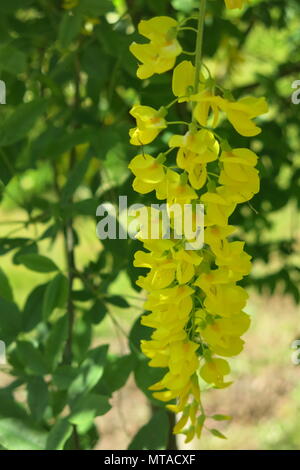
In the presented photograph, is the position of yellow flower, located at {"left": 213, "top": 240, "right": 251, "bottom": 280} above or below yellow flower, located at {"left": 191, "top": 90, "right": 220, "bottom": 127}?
below

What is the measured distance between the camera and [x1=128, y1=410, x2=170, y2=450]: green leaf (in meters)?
0.97

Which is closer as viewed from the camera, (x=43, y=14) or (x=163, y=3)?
(x=163, y=3)

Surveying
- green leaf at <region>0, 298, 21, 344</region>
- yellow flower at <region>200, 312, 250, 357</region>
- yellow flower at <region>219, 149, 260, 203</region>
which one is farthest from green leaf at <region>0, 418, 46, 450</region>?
yellow flower at <region>219, 149, 260, 203</region>

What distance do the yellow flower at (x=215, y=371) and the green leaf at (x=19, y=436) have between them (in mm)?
287

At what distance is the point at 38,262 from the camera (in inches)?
37.4

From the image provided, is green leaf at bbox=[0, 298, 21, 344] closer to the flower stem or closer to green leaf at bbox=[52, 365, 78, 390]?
green leaf at bbox=[52, 365, 78, 390]

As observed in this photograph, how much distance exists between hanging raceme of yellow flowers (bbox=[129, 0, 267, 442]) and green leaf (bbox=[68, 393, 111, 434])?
151 millimetres

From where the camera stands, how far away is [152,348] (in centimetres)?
71

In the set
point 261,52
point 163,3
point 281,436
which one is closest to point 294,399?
point 281,436

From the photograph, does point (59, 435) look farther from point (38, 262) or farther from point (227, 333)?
point (227, 333)

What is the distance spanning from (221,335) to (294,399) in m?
1.82

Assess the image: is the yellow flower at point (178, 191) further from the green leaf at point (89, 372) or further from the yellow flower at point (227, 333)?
the green leaf at point (89, 372)

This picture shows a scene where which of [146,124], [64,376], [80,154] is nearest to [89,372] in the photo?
[64,376]
